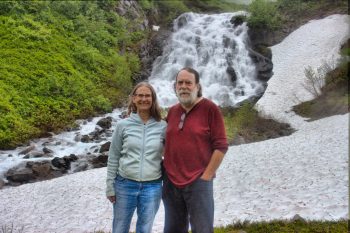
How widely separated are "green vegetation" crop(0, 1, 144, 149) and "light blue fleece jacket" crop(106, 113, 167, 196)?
1222 cm

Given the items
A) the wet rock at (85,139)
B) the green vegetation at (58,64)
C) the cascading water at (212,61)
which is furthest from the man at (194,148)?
the cascading water at (212,61)

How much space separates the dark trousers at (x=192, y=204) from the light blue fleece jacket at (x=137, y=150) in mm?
265

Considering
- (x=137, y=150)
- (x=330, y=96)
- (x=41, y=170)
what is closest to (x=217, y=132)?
(x=137, y=150)

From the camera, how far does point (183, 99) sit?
4324 mm

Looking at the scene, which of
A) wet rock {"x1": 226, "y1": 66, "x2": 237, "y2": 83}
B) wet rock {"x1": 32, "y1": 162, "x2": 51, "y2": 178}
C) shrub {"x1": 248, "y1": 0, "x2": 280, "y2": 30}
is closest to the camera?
wet rock {"x1": 32, "y1": 162, "x2": 51, "y2": 178}

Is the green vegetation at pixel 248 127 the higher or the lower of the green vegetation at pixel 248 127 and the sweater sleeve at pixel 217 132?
the lower

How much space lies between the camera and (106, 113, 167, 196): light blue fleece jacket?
179 inches

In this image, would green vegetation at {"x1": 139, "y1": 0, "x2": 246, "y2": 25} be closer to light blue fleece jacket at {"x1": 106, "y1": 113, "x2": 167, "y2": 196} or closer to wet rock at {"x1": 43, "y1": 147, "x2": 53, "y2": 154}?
wet rock at {"x1": 43, "y1": 147, "x2": 53, "y2": 154}

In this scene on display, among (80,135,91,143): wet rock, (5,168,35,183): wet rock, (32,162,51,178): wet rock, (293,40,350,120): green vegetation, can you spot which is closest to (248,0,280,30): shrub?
(293,40,350,120): green vegetation

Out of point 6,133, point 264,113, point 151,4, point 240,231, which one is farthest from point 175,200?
point 151,4

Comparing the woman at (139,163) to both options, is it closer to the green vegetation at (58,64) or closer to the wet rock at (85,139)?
the green vegetation at (58,64)

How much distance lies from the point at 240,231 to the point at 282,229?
74cm

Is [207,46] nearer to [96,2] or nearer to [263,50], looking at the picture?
[263,50]

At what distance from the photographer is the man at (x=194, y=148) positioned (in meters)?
4.23
